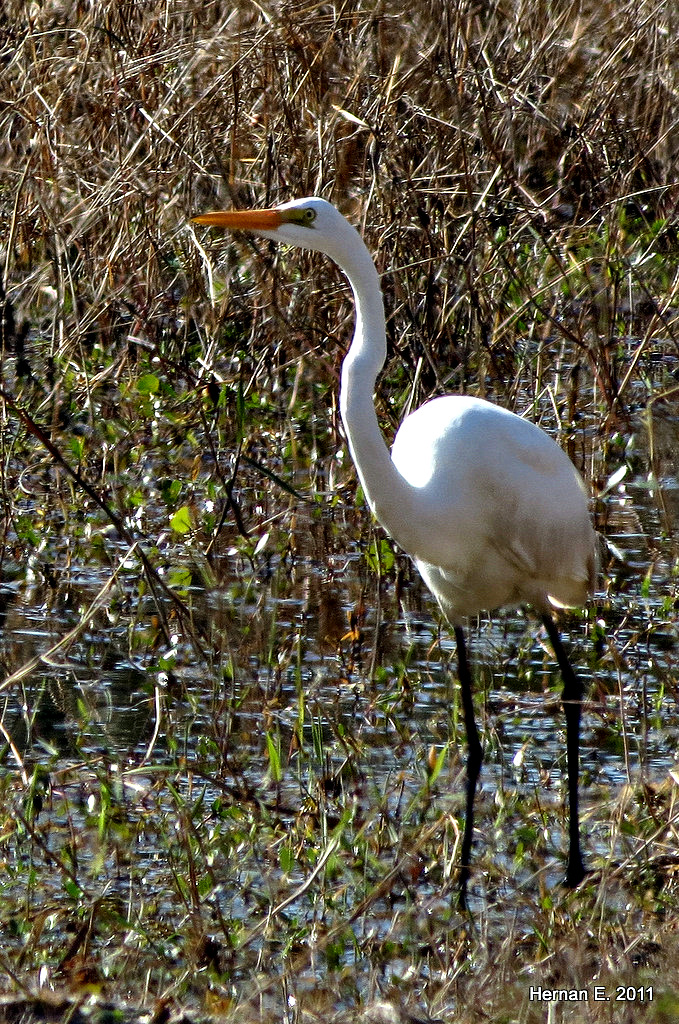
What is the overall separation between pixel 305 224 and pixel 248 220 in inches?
5.2

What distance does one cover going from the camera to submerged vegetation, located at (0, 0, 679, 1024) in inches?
103

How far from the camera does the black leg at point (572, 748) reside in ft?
10.0

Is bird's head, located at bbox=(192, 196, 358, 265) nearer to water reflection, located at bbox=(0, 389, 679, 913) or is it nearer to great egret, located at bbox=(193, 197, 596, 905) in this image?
great egret, located at bbox=(193, 197, 596, 905)

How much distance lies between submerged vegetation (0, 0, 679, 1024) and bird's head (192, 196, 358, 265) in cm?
60

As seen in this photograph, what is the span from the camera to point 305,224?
10.1 ft

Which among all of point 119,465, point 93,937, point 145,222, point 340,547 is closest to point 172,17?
point 145,222

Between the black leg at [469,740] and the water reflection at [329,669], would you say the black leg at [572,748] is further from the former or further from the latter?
the black leg at [469,740]

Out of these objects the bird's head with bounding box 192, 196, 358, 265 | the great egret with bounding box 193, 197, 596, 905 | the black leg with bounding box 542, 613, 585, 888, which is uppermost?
the bird's head with bounding box 192, 196, 358, 265

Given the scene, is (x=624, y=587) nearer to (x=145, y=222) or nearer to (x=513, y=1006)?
(x=145, y=222)

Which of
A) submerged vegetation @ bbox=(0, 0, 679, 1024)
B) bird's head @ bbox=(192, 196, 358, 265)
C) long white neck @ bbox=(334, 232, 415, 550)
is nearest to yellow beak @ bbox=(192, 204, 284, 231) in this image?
bird's head @ bbox=(192, 196, 358, 265)

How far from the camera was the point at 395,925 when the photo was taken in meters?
2.50

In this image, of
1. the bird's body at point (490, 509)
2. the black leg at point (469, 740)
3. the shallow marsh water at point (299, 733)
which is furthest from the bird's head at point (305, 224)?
the black leg at point (469, 740)

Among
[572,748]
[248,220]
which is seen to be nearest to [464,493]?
[572,748]

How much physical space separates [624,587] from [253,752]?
140cm
